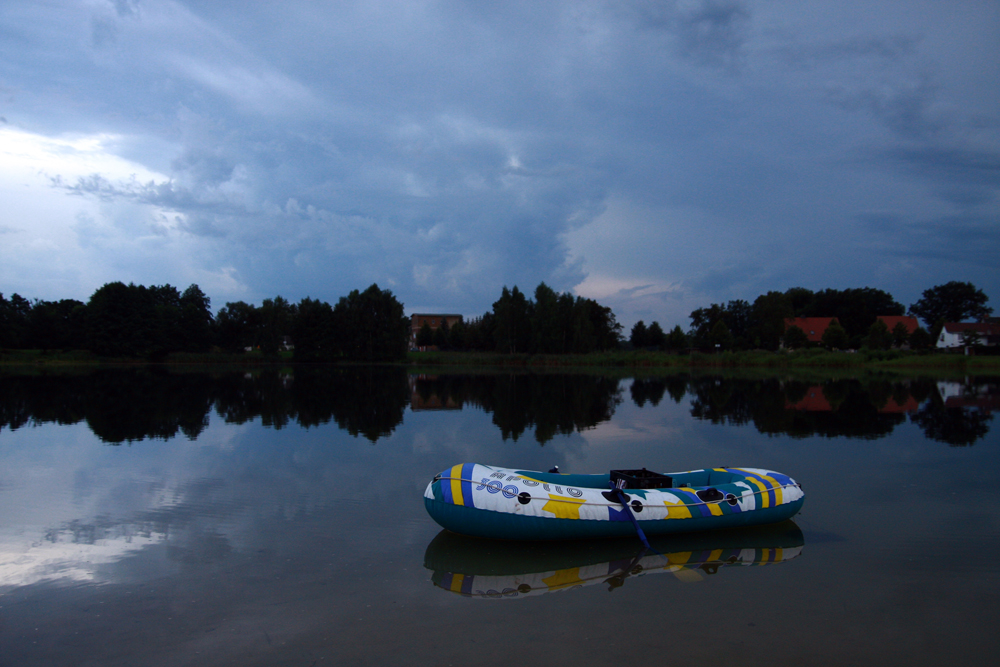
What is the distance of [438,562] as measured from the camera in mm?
8828

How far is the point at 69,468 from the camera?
595 inches

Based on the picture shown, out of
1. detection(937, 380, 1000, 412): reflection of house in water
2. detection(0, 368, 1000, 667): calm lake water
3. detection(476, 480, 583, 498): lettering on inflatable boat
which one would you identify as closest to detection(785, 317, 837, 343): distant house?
detection(937, 380, 1000, 412): reflection of house in water

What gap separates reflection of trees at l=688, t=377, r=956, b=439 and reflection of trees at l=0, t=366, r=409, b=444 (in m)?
14.8

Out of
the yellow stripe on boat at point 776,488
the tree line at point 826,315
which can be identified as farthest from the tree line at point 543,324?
the yellow stripe on boat at point 776,488

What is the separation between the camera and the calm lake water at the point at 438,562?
6.41m

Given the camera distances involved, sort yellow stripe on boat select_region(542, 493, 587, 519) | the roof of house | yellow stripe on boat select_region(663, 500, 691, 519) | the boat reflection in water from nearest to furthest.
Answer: the boat reflection in water < yellow stripe on boat select_region(542, 493, 587, 519) < yellow stripe on boat select_region(663, 500, 691, 519) < the roof of house

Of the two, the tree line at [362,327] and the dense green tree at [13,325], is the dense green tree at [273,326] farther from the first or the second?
the dense green tree at [13,325]

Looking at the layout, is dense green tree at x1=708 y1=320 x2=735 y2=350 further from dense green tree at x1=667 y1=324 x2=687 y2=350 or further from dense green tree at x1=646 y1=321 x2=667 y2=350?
dense green tree at x1=646 y1=321 x2=667 y2=350

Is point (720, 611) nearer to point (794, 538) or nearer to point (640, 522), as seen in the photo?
point (640, 522)

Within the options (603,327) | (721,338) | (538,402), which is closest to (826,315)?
(721,338)

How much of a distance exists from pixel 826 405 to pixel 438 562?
27.7 meters

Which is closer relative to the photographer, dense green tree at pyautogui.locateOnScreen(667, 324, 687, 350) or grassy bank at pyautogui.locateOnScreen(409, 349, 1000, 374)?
grassy bank at pyautogui.locateOnScreen(409, 349, 1000, 374)

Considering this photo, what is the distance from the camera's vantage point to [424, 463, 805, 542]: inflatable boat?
9062 millimetres

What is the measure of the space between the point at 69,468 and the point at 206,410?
1200cm
